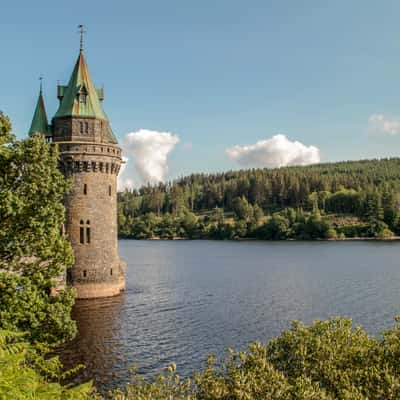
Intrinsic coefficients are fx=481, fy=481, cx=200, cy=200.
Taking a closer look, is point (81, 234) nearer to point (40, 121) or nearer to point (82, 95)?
point (40, 121)

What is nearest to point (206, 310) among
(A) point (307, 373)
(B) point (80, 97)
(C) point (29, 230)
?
(B) point (80, 97)

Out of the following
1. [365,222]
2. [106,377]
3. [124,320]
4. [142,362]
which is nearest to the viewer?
[106,377]

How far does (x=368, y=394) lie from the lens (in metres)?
14.7

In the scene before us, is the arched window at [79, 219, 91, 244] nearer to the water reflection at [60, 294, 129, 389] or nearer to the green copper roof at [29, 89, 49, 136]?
the water reflection at [60, 294, 129, 389]

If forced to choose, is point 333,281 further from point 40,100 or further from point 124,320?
point 40,100

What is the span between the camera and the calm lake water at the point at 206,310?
3112 cm

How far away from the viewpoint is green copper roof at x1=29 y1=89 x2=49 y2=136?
48.4 metres

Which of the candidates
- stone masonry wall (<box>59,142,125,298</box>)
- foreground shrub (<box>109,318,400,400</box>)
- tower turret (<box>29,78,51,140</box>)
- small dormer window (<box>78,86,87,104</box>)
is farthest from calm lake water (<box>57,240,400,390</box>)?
small dormer window (<box>78,86,87,104</box>)

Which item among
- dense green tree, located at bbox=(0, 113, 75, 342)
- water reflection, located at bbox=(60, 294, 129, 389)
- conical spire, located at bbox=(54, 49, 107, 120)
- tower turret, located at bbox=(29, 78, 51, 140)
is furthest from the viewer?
tower turret, located at bbox=(29, 78, 51, 140)

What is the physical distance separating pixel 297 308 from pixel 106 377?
25501 millimetres

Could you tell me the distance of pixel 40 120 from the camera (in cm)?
4894

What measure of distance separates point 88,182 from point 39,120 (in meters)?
9.18

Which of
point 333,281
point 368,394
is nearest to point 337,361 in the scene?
point 368,394

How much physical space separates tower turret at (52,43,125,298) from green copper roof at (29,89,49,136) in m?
1.64
